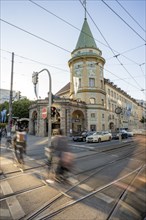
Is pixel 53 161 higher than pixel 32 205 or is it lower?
higher

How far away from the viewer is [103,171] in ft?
28.1

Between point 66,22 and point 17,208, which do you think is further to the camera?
point 66,22

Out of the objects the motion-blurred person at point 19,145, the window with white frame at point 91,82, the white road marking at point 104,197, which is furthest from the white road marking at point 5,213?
the window with white frame at point 91,82

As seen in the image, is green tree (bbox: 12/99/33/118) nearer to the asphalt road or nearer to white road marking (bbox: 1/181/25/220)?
the asphalt road

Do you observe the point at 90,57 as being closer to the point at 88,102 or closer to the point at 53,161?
the point at 88,102

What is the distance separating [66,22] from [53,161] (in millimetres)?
6890

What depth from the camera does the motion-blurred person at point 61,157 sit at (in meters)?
6.23

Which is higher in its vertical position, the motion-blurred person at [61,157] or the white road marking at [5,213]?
the motion-blurred person at [61,157]

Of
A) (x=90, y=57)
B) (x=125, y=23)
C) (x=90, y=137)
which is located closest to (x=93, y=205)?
(x=125, y=23)

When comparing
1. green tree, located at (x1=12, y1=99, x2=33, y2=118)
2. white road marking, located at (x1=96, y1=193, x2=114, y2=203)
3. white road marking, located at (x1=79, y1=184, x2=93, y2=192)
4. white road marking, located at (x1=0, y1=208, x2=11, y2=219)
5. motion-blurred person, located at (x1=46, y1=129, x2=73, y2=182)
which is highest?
green tree, located at (x1=12, y1=99, x2=33, y2=118)

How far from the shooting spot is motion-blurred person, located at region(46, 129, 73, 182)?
6.23m

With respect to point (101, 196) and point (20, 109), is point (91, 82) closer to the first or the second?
point (20, 109)

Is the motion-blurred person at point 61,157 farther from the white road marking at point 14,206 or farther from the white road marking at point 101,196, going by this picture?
the white road marking at point 14,206

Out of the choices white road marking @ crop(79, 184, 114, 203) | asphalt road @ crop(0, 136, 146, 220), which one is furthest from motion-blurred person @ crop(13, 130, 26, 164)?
white road marking @ crop(79, 184, 114, 203)
